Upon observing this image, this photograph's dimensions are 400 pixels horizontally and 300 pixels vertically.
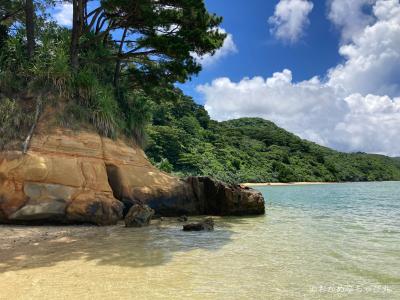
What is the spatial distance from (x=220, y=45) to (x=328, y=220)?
29.7 feet

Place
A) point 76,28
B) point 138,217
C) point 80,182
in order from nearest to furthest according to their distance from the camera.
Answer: point 80,182
point 138,217
point 76,28

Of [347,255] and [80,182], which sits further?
[80,182]

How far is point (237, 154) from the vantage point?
85188 millimetres

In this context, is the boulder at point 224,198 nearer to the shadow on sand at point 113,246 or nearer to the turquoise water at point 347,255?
the turquoise water at point 347,255

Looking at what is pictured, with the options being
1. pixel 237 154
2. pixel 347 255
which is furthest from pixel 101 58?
pixel 237 154

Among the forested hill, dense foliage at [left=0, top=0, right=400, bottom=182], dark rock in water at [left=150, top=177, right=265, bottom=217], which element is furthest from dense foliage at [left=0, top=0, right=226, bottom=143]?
the forested hill

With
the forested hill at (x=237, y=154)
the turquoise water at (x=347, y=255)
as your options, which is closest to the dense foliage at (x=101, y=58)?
the turquoise water at (x=347, y=255)

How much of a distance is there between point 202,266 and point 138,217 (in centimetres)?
571

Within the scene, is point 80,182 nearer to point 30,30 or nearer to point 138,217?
point 138,217

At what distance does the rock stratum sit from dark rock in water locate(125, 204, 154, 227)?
1.71ft

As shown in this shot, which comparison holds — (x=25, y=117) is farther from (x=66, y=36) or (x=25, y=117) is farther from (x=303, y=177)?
→ (x=303, y=177)

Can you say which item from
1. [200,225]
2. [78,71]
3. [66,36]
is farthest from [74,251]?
[66,36]

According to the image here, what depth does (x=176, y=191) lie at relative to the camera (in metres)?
15.9

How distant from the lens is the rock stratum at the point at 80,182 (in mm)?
11195
